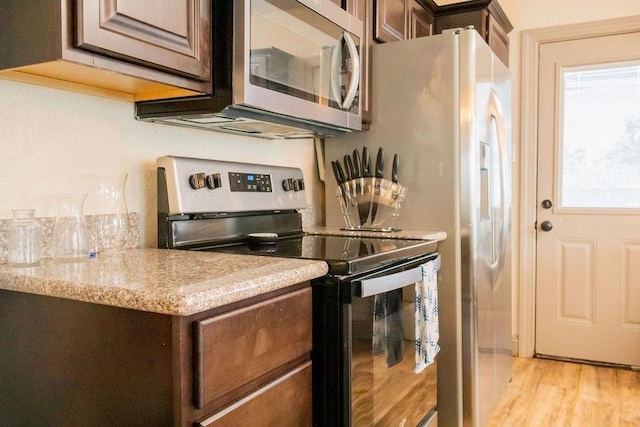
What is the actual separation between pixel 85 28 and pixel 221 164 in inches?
26.6

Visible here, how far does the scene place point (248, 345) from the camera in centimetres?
98

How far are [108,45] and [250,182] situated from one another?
0.75 meters

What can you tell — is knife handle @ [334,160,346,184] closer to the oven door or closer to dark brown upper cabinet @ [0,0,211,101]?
the oven door

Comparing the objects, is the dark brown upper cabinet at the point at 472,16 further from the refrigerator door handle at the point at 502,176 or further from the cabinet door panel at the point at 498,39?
the refrigerator door handle at the point at 502,176

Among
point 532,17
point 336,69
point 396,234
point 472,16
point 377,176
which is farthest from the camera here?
point 532,17

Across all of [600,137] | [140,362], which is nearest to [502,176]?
[600,137]

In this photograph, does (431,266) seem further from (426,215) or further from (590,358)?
(590,358)

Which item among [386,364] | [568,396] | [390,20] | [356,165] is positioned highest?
[390,20]

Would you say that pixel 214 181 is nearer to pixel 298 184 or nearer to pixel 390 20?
pixel 298 184

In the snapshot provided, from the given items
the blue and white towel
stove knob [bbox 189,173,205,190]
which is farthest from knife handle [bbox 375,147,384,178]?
stove knob [bbox 189,173,205,190]

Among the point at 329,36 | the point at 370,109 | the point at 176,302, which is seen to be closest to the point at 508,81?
the point at 370,109

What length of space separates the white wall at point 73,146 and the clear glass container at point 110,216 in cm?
3

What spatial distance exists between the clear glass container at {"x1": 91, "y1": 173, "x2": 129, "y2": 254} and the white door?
266 centimetres

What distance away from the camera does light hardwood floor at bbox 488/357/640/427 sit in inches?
95.0
